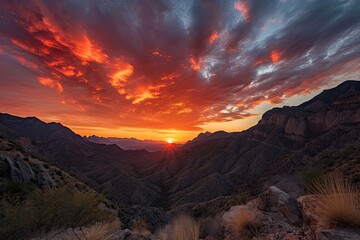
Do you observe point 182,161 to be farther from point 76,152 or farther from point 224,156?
point 76,152

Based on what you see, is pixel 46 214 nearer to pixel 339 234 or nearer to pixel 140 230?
pixel 140 230

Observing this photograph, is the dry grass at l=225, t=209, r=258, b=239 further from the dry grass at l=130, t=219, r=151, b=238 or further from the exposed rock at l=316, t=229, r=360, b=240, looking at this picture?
the dry grass at l=130, t=219, r=151, b=238

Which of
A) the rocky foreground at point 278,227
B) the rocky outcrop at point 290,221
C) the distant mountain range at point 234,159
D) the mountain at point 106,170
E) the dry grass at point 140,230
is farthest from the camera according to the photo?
the mountain at point 106,170

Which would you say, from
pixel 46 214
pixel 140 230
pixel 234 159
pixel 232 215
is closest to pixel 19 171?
pixel 46 214

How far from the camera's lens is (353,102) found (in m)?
112

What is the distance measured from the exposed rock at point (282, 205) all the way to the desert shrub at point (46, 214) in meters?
7.68

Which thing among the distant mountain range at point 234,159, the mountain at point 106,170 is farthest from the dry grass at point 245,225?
the distant mountain range at point 234,159

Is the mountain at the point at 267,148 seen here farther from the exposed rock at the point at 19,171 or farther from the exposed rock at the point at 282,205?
the exposed rock at the point at 282,205

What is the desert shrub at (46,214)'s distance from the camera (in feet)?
24.4

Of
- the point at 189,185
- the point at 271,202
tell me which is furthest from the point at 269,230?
the point at 189,185

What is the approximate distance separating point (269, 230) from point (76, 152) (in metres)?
193

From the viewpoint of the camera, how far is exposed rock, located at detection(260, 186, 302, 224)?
270 inches

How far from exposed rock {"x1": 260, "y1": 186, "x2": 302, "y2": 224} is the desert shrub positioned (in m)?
7.68

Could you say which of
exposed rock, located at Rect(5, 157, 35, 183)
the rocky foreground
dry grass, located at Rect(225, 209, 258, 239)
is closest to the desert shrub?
the rocky foreground
